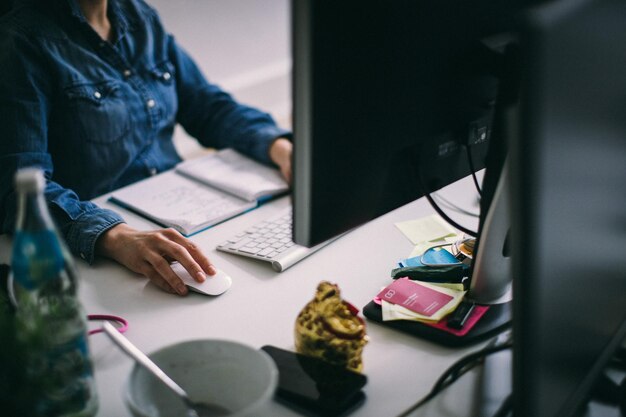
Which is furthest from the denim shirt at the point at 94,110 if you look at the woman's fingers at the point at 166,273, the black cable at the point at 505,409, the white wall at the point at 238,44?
the white wall at the point at 238,44

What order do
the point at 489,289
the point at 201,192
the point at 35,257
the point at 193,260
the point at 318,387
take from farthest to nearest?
the point at 201,192, the point at 193,260, the point at 489,289, the point at 318,387, the point at 35,257

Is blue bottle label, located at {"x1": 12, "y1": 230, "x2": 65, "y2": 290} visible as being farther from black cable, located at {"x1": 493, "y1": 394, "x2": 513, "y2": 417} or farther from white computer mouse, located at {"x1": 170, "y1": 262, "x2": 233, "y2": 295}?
black cable, located at {"x1": 493, "y1": 394, "x2": 513, "y2": 417}

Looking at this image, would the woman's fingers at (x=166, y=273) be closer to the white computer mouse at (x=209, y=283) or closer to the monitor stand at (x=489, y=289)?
the white computer mouse at (x=209, y=283)

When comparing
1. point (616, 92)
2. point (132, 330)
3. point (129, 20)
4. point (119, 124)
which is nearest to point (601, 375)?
point (616, 92)

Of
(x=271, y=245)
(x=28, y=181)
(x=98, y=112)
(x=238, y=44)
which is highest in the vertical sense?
(x=28, y=181)

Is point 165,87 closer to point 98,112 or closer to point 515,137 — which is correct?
point 98,112

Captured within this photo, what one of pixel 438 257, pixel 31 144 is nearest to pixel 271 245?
pixel 438 257

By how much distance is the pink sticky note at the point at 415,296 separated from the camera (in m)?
0.85

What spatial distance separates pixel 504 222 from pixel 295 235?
12.1 inches

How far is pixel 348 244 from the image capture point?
1066mm

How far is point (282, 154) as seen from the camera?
1.35 m

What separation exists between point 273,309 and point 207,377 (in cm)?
25

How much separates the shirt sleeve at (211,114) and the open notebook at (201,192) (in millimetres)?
109

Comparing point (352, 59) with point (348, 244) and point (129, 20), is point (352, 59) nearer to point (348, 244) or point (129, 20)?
point (348, 244)
